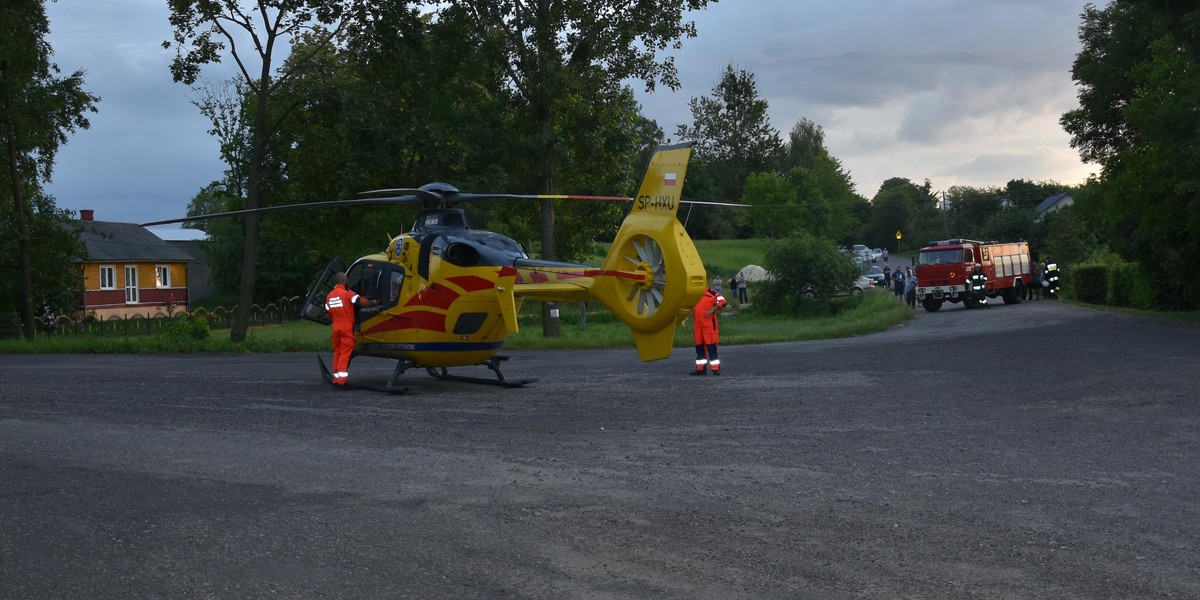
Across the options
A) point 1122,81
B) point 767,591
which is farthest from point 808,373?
point 1122,81

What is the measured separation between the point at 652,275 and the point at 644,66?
20726 mm

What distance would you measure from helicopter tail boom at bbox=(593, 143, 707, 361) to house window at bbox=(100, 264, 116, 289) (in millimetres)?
63274

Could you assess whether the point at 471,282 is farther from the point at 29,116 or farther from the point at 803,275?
the point at 803,275

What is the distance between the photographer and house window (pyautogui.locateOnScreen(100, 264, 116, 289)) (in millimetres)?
70188

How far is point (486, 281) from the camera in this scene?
16.9m

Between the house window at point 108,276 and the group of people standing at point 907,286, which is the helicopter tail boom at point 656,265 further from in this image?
the house window at point 108,276

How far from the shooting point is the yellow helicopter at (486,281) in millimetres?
14844

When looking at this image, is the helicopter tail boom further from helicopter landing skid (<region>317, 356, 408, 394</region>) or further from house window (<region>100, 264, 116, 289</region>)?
house window (<region>100, 264, 116, 289</region>)

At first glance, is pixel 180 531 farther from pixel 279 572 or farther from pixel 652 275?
pixel 652 275

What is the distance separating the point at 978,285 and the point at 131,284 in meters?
54.1

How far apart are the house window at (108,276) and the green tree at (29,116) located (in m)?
33.3

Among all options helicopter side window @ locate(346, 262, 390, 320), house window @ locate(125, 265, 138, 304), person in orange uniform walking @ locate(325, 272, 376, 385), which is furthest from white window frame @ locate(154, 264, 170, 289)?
person in orange uniform walking @ locate(325, 272, 376, 385)

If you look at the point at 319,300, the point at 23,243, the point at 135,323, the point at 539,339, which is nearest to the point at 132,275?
the point at 135,323

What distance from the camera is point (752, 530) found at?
24.8ft
